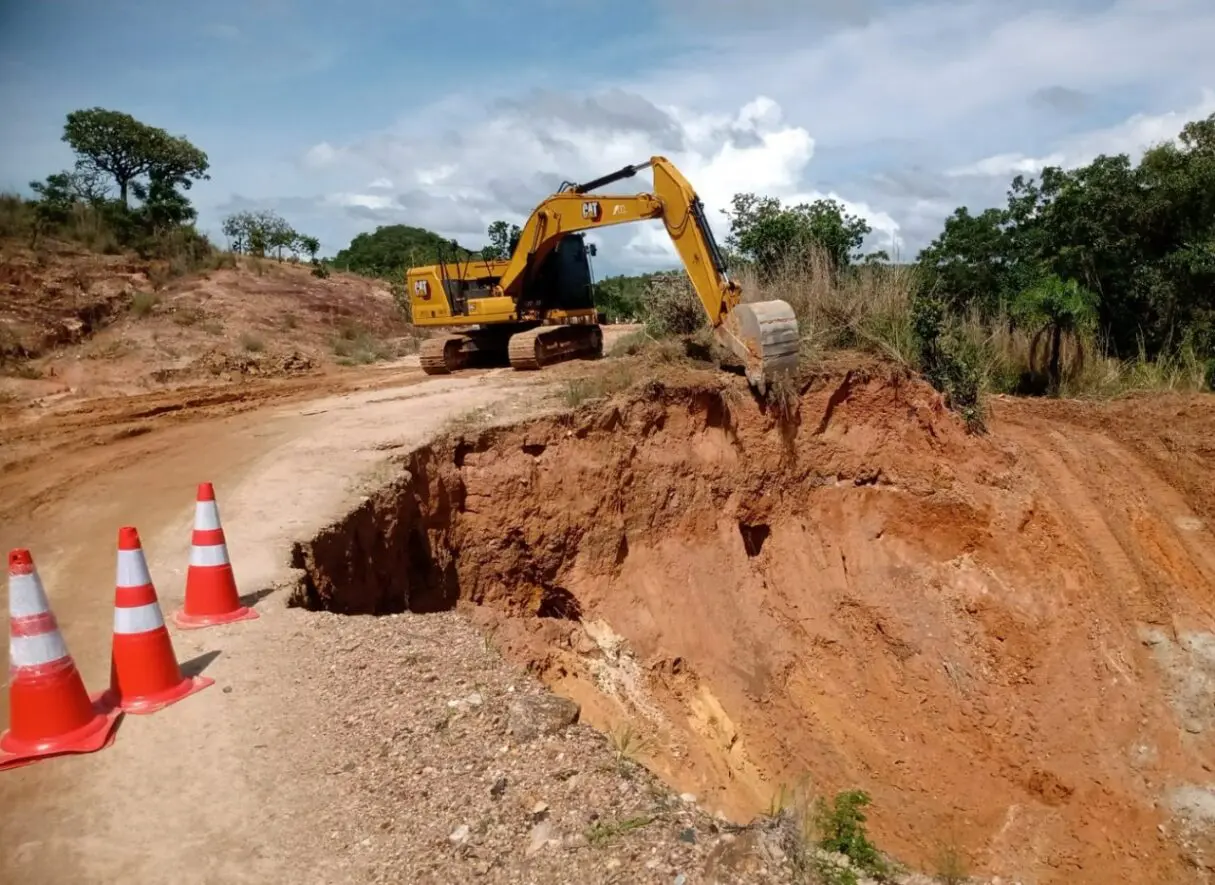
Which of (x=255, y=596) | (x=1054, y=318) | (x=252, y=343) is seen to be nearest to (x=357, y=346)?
(x=252, y=343)

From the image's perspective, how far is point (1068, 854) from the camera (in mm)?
7535

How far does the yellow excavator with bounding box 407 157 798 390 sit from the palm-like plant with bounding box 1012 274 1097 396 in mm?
5612

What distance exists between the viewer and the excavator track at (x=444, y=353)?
13.2 m

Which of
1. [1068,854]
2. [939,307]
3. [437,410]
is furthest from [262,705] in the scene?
[939,307]

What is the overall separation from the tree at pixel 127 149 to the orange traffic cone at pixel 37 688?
22.8 m

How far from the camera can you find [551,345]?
12.6 metres

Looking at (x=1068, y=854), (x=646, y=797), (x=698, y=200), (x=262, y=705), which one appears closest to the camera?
(x=646, y=797)

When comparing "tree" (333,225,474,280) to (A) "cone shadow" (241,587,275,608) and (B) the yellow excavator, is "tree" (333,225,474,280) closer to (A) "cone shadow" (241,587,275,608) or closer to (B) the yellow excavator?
(B) the yellow excavator

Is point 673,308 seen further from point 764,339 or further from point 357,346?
point 357,346

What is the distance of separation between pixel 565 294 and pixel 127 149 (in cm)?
1828

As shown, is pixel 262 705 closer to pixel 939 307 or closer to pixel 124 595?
pixel 124 595

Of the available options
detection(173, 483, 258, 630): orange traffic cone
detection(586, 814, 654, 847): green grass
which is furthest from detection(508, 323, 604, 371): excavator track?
detection(586, 814, 654, 847): green grass

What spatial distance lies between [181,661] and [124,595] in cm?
53

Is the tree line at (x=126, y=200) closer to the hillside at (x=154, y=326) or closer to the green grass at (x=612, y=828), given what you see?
the hillside at (x=154, y=326)
